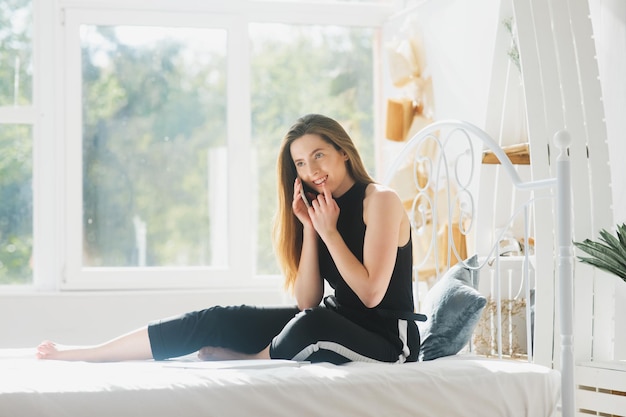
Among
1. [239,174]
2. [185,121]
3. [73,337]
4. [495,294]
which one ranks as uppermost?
[185,121]

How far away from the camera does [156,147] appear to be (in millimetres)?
4379

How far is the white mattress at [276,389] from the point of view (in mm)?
1904

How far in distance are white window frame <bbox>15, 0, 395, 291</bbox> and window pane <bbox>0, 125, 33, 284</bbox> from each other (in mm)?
44

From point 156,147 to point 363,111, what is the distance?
112 centimetres

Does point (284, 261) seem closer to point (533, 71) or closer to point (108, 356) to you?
point (108, 356)

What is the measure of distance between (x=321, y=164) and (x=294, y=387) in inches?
30.8

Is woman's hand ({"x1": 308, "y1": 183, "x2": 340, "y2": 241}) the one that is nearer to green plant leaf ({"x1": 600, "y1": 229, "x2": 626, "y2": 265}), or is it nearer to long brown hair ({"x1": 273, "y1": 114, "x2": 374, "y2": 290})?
long brown hair ({"x1": 273, "y1": 114, "x2": 374, "y2": 290})

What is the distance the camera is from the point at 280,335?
7.85ft

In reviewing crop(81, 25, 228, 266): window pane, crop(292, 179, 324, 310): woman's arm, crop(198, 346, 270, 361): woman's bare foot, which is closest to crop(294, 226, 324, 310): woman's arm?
crop(292, 179, 324, 310): woman's arm

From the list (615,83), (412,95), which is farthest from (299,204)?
(412,95)

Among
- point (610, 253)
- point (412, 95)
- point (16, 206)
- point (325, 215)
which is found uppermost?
point (412, 95)

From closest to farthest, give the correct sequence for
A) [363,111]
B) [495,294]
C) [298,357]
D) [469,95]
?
1. [298,357]
2. [495,294]
3. [469,95]
4. [363,111]

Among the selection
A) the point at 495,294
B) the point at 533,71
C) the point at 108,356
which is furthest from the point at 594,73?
the point at 108,356

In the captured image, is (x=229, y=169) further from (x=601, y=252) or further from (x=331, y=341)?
(x=601, y=252)
